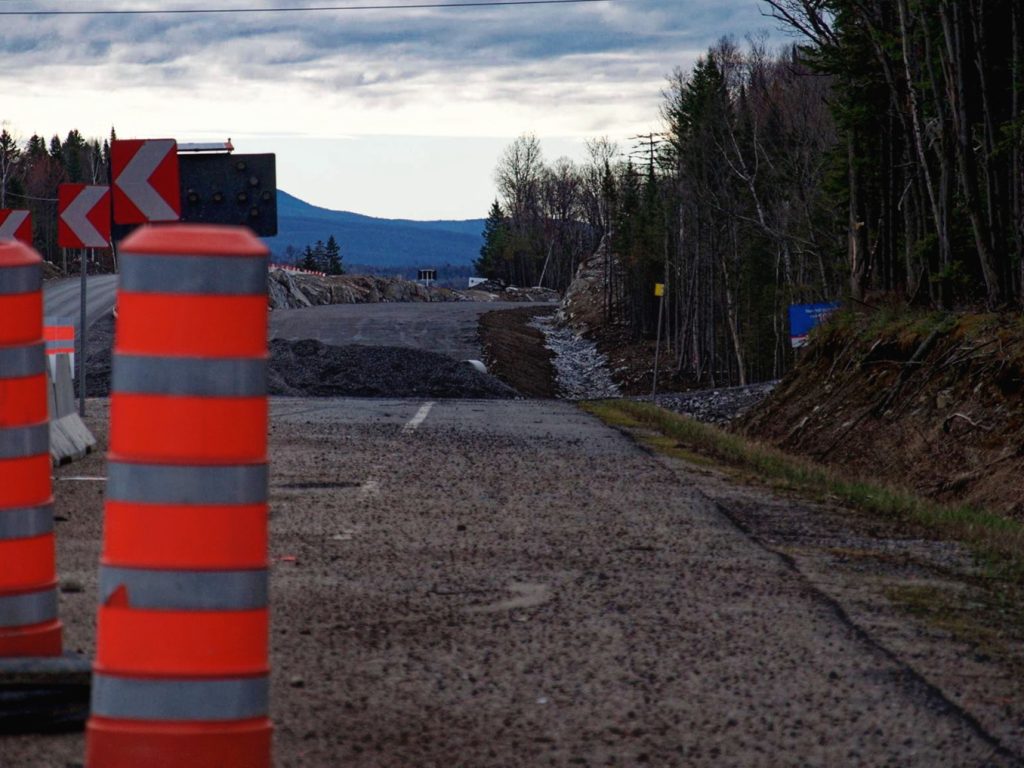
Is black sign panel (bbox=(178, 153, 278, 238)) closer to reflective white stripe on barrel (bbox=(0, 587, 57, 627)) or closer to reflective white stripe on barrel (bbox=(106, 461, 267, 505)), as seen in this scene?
reflective white stripe on barrel (bbox=(0, 587, 57, 627))

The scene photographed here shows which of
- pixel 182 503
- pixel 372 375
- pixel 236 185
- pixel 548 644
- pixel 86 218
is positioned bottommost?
pixel 372 375

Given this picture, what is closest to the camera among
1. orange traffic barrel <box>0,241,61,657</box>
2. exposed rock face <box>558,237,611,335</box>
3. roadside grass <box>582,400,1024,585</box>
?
orange traffic barrel <box>0,241,61,657</box>

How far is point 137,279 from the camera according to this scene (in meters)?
3.48

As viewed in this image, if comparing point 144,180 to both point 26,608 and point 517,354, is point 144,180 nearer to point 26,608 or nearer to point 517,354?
point 26,608

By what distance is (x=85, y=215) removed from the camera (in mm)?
17969

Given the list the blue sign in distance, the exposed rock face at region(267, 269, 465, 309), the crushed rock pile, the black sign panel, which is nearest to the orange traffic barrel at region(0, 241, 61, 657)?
the black sign panel

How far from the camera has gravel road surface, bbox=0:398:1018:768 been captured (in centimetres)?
464

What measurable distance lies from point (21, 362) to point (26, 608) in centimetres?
77

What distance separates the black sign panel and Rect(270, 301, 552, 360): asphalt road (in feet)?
125

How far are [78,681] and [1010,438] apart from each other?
12939mm

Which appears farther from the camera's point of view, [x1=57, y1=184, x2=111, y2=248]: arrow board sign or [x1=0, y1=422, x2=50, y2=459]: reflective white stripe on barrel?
[x1=57, y1=184, x2=111, y2=248]: arrow board sign

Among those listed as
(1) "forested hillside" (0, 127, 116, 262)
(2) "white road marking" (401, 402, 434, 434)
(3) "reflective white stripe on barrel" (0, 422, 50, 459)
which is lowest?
(2) "white road marking" (401, 402, 434, 434)

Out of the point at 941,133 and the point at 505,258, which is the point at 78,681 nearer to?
the point at 941,133

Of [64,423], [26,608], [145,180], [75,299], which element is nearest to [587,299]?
[75,299]
